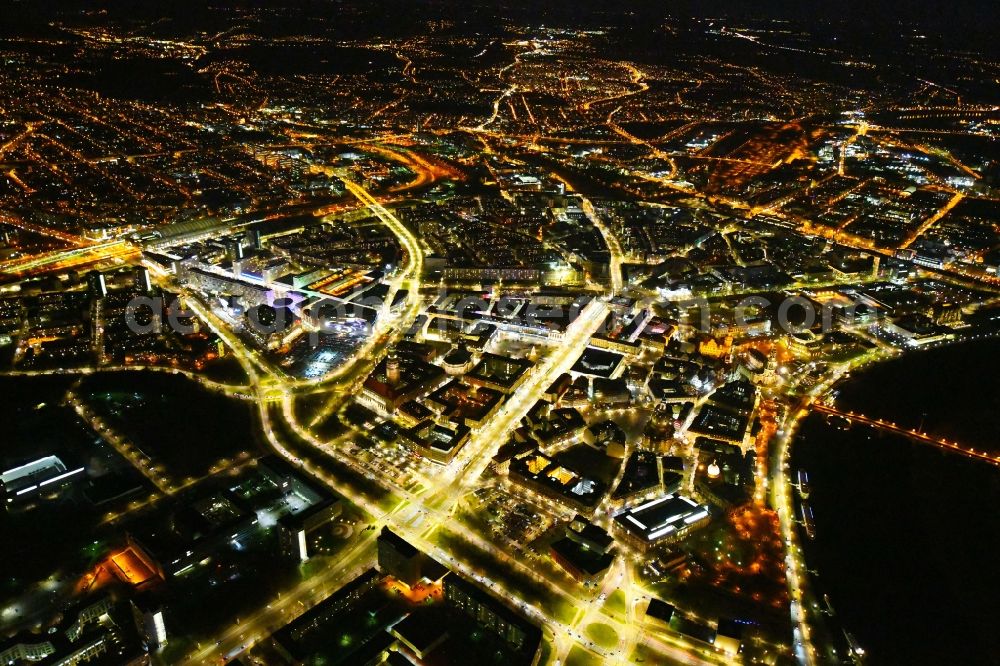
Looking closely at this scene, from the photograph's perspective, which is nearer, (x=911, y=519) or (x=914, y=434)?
(x=911, y=519)

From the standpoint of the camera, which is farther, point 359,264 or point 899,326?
point 359,264

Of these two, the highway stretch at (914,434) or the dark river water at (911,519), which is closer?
the dark river water at (911,519)

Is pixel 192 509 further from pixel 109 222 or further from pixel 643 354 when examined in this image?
pixel 109 222

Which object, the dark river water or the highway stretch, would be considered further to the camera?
the highway stretch

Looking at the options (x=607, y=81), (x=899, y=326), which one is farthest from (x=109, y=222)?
(x=607, y=81)

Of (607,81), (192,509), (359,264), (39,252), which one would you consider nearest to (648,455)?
(192,509)

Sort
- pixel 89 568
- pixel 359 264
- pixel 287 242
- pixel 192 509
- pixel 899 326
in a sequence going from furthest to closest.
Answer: pixel 287 242 → pixel 359 264 → pixel 899 326 → pixel 192 509 → pixel 89 568

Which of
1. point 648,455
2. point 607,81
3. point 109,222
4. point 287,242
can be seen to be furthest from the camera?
point 607,81
